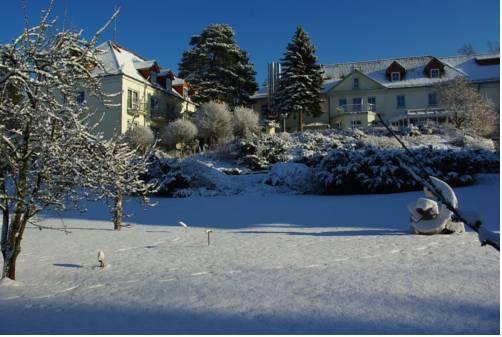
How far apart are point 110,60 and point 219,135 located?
11.1 metres

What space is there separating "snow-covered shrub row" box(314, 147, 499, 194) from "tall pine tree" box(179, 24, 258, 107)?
67.4 feet

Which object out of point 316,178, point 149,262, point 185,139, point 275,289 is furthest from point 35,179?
point 185,139

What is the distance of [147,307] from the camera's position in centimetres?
475

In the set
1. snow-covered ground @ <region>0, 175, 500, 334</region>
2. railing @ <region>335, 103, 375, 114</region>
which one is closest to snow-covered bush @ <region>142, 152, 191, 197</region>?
snow-covered ground @ <region>0, 175, 500, 334</region>

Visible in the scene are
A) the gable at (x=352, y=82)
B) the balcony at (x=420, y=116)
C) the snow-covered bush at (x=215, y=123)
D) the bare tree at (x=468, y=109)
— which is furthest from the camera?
the gable at (x=352, y=82)

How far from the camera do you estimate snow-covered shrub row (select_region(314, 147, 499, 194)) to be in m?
17.1

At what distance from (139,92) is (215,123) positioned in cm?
767

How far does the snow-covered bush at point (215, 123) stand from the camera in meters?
31.4

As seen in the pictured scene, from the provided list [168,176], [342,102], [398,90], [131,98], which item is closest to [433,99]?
[398,90]

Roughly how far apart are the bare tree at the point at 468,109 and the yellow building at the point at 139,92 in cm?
2279

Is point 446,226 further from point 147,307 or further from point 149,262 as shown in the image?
point 147,307

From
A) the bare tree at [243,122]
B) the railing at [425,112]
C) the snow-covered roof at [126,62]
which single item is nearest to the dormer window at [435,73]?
the railing at [425,112]

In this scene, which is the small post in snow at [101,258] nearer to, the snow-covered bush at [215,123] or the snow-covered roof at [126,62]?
the snow-covered bush at [215,123]

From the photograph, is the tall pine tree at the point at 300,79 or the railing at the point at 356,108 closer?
the tall pine tree at the point at 300,79
